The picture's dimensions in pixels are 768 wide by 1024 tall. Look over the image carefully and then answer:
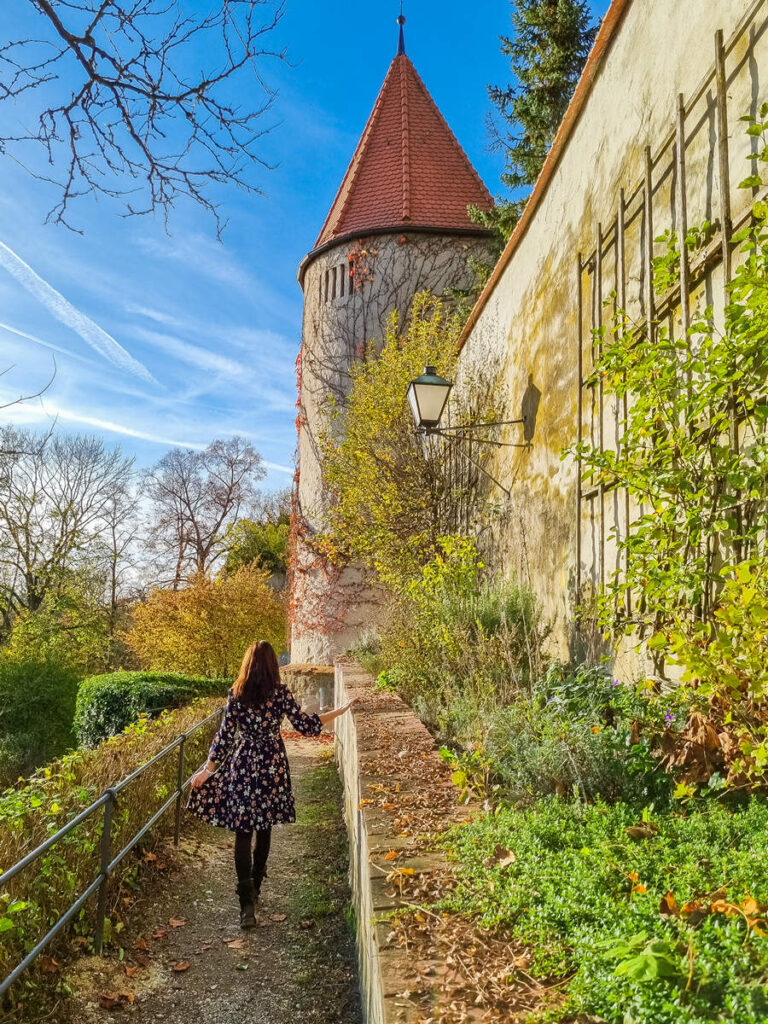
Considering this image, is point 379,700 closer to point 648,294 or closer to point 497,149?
point 648,294

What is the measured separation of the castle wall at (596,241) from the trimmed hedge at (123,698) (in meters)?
6.31

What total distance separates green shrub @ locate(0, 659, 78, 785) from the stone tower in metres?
4.27

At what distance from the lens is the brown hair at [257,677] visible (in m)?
4.15

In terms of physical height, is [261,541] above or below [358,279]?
below

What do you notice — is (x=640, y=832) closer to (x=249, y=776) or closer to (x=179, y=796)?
(x=249, y=776)

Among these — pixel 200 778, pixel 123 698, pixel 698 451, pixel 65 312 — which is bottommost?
pixel 123 698

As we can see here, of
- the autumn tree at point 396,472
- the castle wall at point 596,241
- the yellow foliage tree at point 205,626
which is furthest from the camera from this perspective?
the yellow foliage tree at point 205,626

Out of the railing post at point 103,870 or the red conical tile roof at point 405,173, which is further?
the red conical tile roof at point 405,173

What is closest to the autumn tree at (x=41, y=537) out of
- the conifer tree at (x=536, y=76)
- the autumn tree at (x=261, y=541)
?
the autumn tree at (x=261, y=541)

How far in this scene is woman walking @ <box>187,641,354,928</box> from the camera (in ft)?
13.3

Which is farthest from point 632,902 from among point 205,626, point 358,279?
point 205,626

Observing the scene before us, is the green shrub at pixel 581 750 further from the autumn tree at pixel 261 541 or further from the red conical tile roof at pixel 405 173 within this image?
A: the autumn tree at pixel 261 541

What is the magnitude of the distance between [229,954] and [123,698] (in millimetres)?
8026

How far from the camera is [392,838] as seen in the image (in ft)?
9.50
